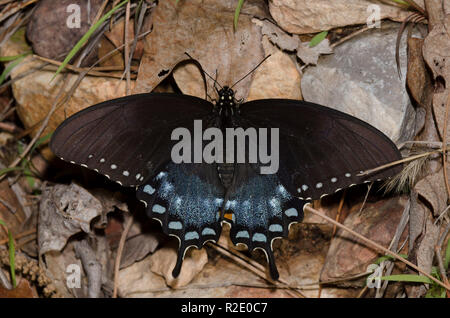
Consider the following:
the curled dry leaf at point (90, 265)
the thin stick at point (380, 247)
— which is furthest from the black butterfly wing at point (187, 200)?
the curled dry leaf at point (90, 265)

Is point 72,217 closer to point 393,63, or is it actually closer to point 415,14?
point 393,63

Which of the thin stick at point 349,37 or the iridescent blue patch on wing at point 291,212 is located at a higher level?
the thin stick at point 349,37

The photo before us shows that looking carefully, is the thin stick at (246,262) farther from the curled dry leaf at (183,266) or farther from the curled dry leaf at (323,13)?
the curled dry leaf at (323,13)

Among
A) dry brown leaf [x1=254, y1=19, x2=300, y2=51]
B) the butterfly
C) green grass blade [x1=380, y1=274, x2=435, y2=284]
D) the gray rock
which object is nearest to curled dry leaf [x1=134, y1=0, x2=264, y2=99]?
dry brown leaf [x1=254, y1=19, x2=300, y2=51]

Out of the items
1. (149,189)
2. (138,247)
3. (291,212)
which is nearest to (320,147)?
(291,212)

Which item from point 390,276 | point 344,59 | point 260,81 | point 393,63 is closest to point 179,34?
point 260,81

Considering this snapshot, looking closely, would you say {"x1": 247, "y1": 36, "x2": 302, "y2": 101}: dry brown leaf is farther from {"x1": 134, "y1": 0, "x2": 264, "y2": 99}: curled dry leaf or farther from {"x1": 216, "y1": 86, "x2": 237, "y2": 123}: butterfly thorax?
{"x1": 216, "y1": 86, "x2": 237, "y2": 123}: butterfly thorax

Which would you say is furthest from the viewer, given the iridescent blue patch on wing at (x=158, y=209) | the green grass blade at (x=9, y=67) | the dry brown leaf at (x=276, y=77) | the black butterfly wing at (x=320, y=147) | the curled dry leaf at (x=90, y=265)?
the green grass blade at (x=9, y=67)
